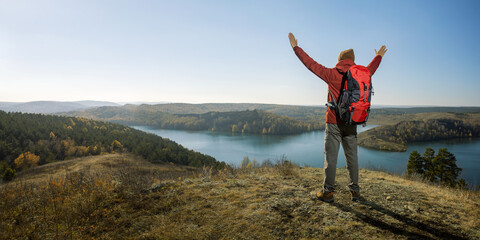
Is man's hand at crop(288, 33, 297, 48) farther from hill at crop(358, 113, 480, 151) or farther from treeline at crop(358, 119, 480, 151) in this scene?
treeline at crop(358, 119, 480, 151)

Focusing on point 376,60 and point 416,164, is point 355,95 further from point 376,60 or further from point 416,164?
point 416,164

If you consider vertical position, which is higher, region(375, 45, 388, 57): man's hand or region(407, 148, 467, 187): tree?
region(375, 45, 388, 57): man's hand

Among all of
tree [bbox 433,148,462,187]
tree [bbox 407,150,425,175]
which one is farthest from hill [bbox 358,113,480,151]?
tree [bbox 433,148,462,187]

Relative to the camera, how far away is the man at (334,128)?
3.39 m

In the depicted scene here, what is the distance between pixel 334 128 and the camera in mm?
3443

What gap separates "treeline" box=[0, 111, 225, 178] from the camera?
47.7m

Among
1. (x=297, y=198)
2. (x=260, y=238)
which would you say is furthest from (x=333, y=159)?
(x=260, y=238)

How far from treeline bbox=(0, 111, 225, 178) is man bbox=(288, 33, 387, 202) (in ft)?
134

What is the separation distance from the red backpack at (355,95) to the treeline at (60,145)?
4137cm

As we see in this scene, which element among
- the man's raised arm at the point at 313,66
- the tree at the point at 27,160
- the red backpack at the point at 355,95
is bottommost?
the tree at the point at 27,160

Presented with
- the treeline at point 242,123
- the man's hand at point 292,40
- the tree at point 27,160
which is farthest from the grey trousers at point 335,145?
the treeline at point 242,123

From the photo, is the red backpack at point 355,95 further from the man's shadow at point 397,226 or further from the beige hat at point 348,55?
the man's shadow at point 397,226

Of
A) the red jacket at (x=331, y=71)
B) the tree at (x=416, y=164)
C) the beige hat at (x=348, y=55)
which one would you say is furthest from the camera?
the tree at (x=416, y=164)

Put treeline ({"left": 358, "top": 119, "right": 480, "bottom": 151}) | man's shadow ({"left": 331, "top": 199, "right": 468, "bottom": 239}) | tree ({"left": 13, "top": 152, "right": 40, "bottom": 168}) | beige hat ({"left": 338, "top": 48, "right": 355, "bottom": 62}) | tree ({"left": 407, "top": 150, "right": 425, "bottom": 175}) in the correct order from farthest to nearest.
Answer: treeline ({"left": 358, "top": 119, "right": 480, "bottom": 151})
tree ({"left": 13, "top": 152, "right": 40, "bottom": 168})
tree ({"left": 407, "top": 150, "right": 425, "bottom": 175})
beige hat ({"left": 338, "top": 48, "right": 355, "bottom": 62})
man's shadow ({"left": 331, "top": 199, "right": 468, "bottom": 239})
